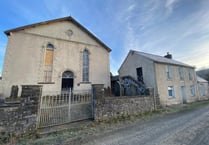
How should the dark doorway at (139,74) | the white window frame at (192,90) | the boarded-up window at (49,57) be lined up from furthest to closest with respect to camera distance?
1. the white window frame at (192,90)
2. the dark doorway at (139,74)
3. the boarded-up window at (49,57)

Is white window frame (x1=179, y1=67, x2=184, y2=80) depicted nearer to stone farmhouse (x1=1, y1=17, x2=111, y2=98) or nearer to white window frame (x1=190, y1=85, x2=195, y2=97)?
white window frame (x1=190, y1=85, x2=195, y2=97)

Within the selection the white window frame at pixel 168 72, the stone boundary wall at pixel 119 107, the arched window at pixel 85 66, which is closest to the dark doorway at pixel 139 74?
the white window frame at pixel 168 72

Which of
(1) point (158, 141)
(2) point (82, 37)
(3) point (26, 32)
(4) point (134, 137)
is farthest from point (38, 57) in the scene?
(1) point (158, 141)

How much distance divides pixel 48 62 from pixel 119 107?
9.50 meters

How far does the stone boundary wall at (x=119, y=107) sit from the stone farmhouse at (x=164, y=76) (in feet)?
14.3

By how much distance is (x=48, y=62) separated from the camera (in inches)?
505

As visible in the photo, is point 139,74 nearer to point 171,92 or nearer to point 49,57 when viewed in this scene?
point 171,92

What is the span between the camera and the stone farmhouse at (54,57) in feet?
37.3

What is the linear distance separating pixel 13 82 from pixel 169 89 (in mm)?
17773

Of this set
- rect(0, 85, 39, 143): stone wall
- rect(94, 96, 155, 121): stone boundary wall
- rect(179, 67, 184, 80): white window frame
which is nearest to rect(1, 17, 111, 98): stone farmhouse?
rect(0, 85, 39, 143): stone wall

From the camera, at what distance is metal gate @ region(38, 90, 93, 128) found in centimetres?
604

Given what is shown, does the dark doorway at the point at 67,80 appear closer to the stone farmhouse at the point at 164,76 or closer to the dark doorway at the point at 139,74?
the stone farmhouse at the point at 164,76

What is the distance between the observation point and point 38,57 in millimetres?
12320

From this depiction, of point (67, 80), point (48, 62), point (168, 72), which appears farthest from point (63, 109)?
point (168, 72)
